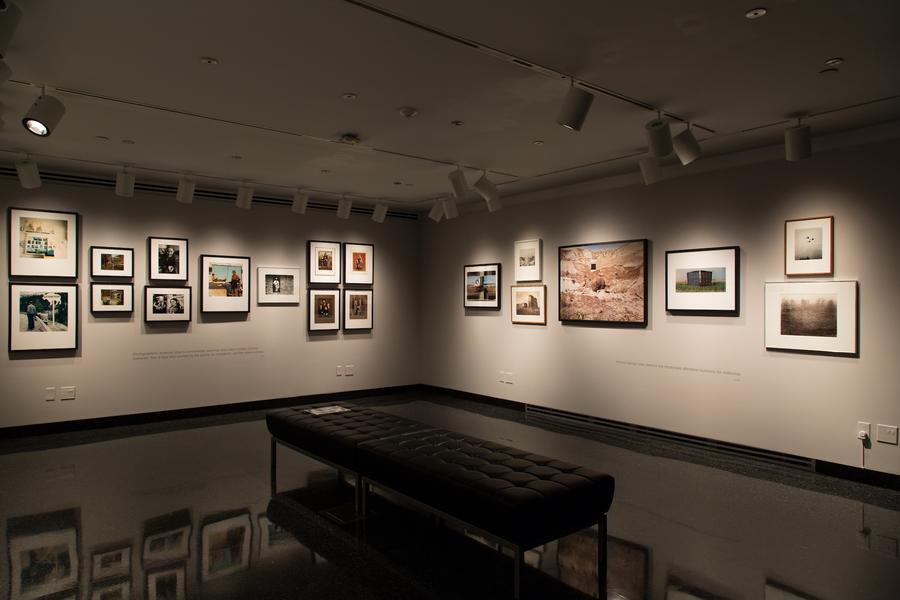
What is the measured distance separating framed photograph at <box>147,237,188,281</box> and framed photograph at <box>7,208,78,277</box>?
79 cm

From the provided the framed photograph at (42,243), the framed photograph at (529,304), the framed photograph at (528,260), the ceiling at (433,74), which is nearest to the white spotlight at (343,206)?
the ceiling at (433,74)

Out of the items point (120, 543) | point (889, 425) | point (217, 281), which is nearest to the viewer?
point (120, 543)

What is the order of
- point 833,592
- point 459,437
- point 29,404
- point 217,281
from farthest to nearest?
point 217,281 < point 29,404 < point 459,437 < point 833,592

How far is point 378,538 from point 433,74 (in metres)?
3.00

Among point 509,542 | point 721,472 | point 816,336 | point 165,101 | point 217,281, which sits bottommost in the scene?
point 721,472

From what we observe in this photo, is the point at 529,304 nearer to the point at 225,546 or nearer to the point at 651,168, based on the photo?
the point at 651,168

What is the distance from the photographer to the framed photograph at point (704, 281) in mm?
5551

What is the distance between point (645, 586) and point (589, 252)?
177 inches

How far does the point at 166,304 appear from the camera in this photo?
709 centimetres

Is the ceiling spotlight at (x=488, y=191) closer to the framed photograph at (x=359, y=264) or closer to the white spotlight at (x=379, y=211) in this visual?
the white spotlight at (x=379, y=211)

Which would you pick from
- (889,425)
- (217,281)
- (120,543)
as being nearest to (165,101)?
(120,543)

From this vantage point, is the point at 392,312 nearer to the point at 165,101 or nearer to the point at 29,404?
the point at 29,404

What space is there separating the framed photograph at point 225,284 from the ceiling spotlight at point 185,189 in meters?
0.96

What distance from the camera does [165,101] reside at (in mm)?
4125
